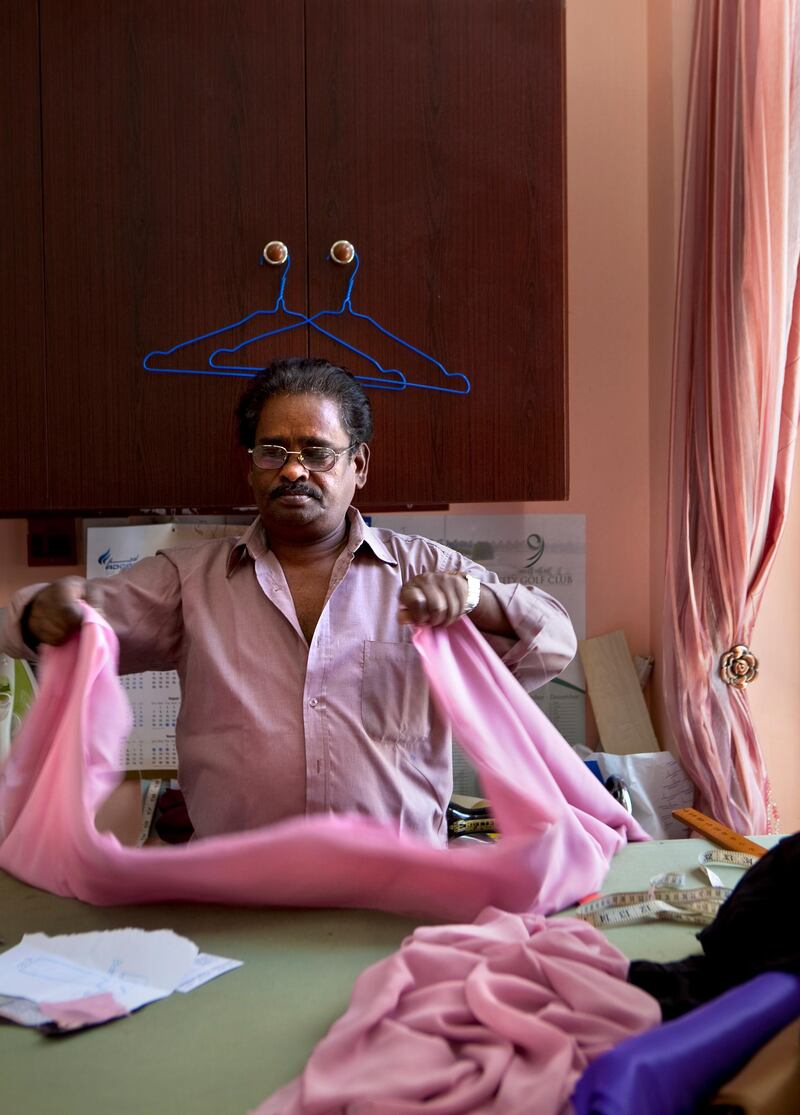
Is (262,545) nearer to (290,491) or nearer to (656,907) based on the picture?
(290,491)

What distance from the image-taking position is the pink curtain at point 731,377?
7.09 feet

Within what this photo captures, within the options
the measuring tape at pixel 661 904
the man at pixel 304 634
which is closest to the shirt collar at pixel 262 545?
the man at pixel 304 634

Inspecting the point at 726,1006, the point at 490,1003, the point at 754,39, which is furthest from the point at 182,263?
the point at 726,1006

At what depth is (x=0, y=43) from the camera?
7.23 feet

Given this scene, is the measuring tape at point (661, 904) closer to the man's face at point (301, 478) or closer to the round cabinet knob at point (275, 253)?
the man's face at point (301, 478)

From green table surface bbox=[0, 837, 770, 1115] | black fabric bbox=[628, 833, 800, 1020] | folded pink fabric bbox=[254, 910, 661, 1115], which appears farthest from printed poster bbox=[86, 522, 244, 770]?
black fabric bbox=[628, 833, 800, 1020]

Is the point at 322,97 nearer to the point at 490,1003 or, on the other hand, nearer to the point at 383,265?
the point at 383,265

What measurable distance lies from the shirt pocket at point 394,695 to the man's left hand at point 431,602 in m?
0.23

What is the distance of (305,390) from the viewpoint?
207cm

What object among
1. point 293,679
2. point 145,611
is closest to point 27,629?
point 145,611

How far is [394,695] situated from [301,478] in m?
0.43

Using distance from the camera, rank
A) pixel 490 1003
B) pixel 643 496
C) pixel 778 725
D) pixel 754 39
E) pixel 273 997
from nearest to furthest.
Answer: pixel 490 1003, pixel 273 997, pixel 754 39, pixel 778 725, pixel 643 496

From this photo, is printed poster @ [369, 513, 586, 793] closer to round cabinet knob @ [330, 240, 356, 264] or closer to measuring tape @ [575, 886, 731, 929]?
round cabinet knob @ [330, 240, 356, 264]

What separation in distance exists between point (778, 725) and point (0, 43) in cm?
222
